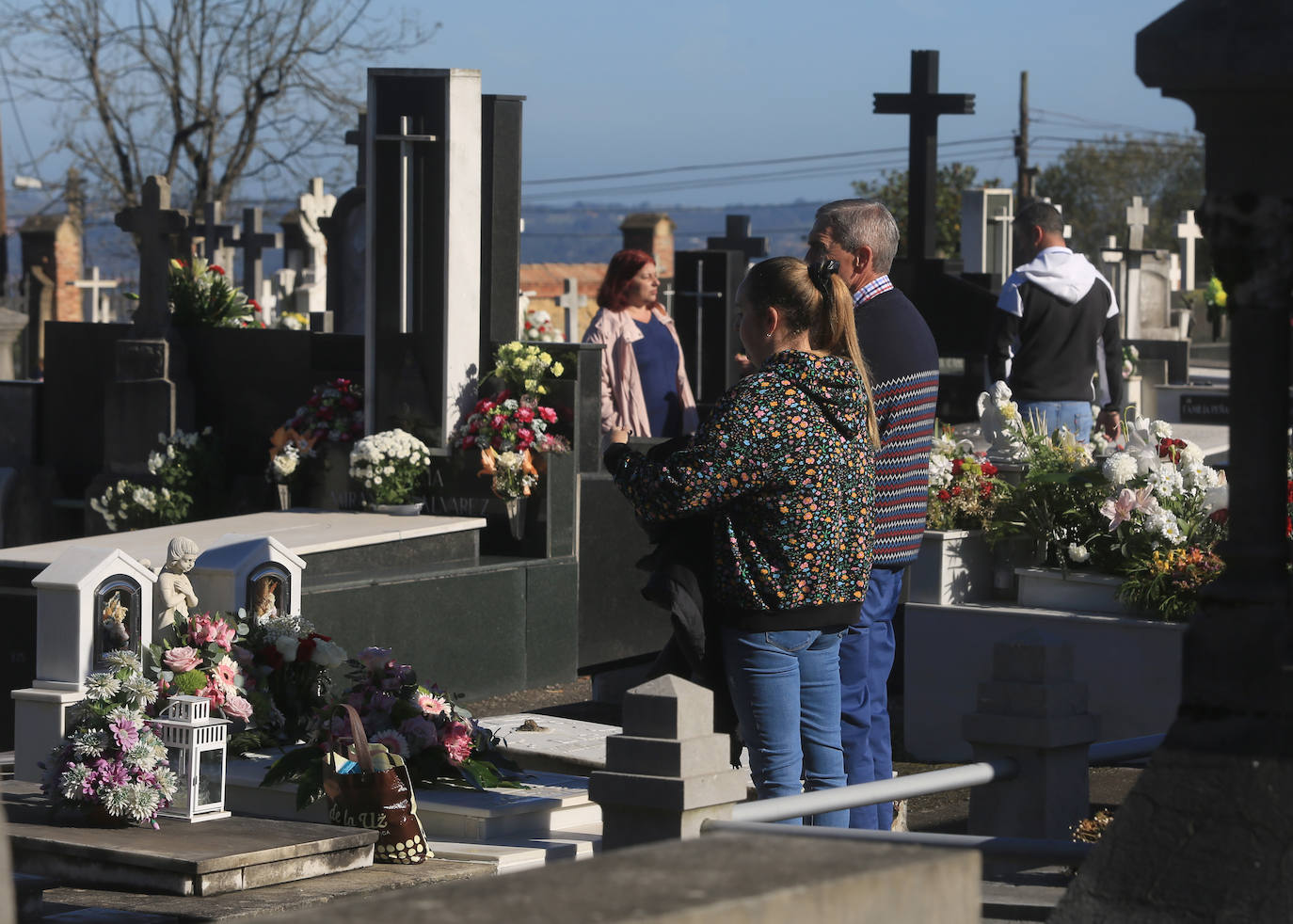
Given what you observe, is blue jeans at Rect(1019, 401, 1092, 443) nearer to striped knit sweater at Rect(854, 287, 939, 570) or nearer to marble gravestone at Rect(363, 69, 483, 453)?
marble gravestone at Rect(363, 69, 483, 453)

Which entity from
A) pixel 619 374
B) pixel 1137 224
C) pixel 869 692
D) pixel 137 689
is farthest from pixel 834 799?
pixel 1137 224

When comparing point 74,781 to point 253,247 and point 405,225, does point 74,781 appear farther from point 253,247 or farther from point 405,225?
point 253,247

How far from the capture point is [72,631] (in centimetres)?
653

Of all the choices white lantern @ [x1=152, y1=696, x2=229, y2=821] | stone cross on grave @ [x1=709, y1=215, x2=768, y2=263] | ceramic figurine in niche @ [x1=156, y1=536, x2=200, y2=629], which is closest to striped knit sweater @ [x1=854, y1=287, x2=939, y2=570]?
white lantern @ [x1=152, y1=696, x2=229, y2=821]

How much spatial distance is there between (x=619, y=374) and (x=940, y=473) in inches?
100

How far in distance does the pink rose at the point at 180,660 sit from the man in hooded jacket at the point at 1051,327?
3787 mm

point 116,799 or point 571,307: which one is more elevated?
point 571,307

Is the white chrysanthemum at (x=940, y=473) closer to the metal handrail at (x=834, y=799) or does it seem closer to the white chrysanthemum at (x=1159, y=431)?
the white chrysanthemum at (x=1159, y=431)

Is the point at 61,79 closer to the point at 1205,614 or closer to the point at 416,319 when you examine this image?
the point at 416,319

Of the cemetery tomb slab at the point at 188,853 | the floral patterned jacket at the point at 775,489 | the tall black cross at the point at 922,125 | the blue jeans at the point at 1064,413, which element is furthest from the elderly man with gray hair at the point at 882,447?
the tall black cross at the point at 922,125

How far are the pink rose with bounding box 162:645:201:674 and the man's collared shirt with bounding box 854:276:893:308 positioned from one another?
2423 millimetres

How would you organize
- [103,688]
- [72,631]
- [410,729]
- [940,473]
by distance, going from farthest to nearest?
[940,473], [72,631], [410,729], [103,688]

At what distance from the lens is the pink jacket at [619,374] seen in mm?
9484

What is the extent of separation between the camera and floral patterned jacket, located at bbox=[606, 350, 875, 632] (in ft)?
13.9
